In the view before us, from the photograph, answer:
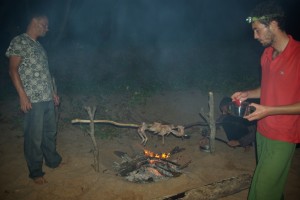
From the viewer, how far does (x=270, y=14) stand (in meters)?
3.07

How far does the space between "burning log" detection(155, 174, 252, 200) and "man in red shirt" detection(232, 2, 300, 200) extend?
107cm

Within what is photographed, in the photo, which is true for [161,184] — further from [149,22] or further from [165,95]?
[149,22]

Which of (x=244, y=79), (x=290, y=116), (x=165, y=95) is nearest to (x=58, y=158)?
(x=290, y=116)

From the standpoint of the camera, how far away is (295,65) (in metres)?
2.97

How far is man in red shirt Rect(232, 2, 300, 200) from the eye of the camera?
3.03 meters

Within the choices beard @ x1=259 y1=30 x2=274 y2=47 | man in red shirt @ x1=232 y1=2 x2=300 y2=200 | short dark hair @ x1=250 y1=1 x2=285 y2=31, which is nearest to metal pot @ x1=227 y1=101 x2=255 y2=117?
man in red shirt @ x1=232 y1=2 x2=300 y2=200

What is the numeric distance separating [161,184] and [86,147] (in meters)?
2.56

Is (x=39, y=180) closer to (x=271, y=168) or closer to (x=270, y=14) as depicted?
(x=271, y=168)

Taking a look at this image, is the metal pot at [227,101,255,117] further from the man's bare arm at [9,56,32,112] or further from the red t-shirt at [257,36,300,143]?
the man's bare arm at [9,56,32,112]

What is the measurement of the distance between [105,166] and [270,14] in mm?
4344

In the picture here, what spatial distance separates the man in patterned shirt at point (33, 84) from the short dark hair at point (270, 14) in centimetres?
374

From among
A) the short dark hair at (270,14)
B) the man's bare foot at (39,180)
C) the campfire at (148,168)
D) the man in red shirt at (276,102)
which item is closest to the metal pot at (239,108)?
the man in red shirt at (276,102)

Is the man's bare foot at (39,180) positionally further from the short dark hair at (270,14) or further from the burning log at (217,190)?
the short dark hair at (270,14)

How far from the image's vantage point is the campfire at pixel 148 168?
17.3 feet
